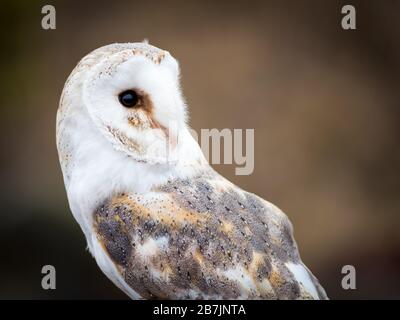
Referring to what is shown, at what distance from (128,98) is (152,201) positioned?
27cm

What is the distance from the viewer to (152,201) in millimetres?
1861

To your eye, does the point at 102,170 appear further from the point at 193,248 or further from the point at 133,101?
the point at 193,248

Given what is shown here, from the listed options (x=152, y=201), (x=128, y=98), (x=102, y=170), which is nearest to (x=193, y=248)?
(x=152, y=201)

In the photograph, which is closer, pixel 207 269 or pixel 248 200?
pixel 207 269

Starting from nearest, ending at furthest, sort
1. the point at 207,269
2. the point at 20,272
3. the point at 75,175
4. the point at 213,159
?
1. the point at 207,269
2. the point at 75,175
3. the point at 213,159
4. the point at 20,272

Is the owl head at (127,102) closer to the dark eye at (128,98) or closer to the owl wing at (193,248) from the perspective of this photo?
the dark eye at (128,98)

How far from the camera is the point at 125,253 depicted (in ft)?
6.00

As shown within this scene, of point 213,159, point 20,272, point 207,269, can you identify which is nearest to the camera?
point 207,269

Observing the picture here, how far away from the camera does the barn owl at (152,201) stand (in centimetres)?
180

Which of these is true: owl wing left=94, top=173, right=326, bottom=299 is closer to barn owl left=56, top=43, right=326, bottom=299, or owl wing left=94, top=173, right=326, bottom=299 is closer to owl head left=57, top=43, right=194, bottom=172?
barn owl left=56, top=43, right=326, bottom=299

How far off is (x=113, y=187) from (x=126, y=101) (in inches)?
9.0

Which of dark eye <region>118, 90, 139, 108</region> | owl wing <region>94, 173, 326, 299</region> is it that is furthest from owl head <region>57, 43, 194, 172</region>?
owl wing <region>94, 173, 326, 299</region>
